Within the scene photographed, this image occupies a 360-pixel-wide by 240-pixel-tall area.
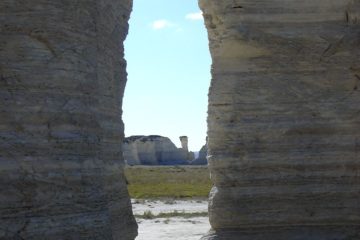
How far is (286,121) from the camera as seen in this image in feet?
33.8

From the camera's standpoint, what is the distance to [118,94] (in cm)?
996

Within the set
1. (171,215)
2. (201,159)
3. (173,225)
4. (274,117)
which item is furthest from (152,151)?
(274,117)

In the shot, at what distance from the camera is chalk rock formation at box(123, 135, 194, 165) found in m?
67.4

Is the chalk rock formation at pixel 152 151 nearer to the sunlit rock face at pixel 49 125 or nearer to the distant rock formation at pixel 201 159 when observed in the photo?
the distant rock formation at pixel 201 159

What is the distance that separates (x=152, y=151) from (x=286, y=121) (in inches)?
2337

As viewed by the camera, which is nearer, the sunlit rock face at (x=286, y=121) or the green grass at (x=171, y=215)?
the sunlit rock face at (x=286, y=121)

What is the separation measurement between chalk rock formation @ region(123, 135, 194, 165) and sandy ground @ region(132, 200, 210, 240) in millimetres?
42503

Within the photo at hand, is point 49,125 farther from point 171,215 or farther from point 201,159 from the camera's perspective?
point 201,159

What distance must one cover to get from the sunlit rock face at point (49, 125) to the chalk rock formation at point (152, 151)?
191 ft

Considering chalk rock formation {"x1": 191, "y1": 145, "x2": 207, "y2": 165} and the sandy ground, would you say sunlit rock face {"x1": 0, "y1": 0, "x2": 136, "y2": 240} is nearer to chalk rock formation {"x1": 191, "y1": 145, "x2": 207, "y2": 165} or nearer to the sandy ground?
the sandy ground

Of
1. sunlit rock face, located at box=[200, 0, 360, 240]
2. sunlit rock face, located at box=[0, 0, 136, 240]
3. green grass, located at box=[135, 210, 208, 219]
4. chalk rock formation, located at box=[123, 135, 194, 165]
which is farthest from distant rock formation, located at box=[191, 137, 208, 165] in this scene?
sunlit rock face, located at box=[0, 0, 136, 240]

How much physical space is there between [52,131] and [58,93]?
0.39 m

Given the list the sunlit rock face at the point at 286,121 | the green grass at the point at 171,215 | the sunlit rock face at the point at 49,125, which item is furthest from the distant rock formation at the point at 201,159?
the sunlit rock face at the point at 49,125

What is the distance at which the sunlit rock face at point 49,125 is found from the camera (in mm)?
6949
